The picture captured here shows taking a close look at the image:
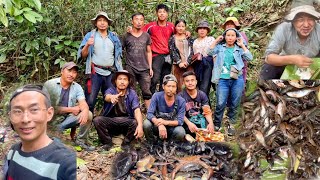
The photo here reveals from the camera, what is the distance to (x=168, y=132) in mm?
4918

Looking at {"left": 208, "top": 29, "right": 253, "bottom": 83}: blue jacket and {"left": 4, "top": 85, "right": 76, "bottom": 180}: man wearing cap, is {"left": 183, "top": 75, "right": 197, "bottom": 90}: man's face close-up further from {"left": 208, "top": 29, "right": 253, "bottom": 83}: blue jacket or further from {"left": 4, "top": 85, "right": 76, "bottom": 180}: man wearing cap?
{"left": 4, "top": 85, "right": 76, "bottom": 180}: man wearing cap

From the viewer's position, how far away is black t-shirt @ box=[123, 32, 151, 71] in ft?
18.5

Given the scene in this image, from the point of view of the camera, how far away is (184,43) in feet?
18.7

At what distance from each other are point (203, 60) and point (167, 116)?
114 cm

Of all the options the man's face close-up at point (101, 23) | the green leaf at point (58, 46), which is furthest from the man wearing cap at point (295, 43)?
the green leaf at point (58, 46)

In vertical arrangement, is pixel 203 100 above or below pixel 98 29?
below

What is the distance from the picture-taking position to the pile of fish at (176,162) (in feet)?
14.1

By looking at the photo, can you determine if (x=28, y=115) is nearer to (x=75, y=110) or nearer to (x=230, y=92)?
(x=75, y=110)

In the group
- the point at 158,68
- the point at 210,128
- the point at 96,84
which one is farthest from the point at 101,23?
the point at 210,128

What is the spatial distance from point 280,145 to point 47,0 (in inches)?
220

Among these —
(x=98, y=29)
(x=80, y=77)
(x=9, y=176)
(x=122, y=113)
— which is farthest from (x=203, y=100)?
(x=9, y=176)

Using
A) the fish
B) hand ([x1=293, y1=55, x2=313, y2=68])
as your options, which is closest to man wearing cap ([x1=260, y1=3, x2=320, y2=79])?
hand ([x1=293, y1=55, x2=313, y2=68])

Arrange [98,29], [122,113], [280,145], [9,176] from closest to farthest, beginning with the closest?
[9,176]
[280,145]
[122,113]
[98,29]

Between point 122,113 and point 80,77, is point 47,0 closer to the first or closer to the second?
point 80,77
